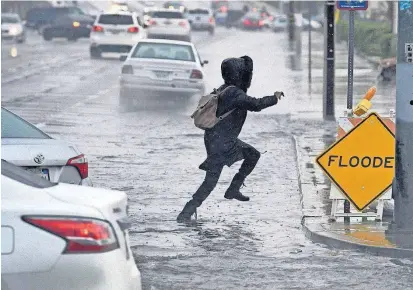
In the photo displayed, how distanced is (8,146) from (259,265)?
2270 millimetres

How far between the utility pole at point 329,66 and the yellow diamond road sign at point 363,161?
37.6 ft

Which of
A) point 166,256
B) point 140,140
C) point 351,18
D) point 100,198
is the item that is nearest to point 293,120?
point 140,140

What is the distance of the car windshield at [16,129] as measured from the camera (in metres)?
11.4

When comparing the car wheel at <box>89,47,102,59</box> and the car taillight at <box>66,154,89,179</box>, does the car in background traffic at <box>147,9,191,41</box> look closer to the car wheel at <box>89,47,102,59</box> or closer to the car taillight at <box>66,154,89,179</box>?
the car wheel at <box>89,47,102,59</box>

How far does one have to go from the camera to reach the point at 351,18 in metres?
12.7

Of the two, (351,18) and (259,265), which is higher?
(351,18)

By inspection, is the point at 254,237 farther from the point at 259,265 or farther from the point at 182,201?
the point at 182,201

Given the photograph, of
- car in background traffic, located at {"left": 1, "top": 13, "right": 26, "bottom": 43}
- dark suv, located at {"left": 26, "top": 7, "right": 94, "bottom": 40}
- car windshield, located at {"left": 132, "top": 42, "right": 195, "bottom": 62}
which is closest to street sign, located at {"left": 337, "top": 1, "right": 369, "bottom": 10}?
car windshield, located at {"left": 132, "top": 42, "right": 195, "bottom": 62}

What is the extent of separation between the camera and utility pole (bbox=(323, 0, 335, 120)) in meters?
23.6

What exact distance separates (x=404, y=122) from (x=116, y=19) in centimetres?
3805

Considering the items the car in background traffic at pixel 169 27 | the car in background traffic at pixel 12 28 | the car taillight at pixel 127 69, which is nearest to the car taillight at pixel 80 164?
the car taillight at pixel 127 69

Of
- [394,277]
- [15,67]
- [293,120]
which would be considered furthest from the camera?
[15,67]

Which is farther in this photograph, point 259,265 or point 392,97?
point 392,97

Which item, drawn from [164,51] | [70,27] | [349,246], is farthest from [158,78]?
[70,27]
